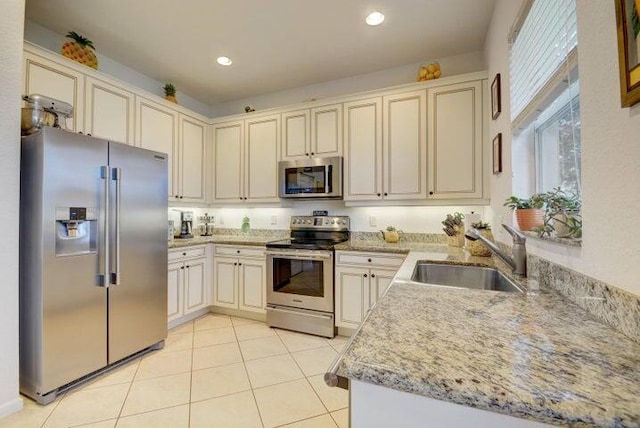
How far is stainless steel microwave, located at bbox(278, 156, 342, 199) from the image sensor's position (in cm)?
293

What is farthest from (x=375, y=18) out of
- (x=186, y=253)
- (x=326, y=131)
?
(x=186, y=253)

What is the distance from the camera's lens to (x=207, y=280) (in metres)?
3.18

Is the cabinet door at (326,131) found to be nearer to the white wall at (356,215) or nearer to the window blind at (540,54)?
the white wall at (356,215)

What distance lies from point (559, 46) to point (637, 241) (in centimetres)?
93

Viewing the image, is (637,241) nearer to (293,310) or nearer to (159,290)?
(293,310)

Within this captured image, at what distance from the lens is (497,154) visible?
81.2 inches

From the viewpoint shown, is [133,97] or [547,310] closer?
[547,310]

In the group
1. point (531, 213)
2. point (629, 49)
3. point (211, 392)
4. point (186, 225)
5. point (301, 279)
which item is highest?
point (629, 49)

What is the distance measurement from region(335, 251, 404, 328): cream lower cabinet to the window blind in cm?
A: 142

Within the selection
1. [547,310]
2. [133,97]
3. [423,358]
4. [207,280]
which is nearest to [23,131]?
[133,97]

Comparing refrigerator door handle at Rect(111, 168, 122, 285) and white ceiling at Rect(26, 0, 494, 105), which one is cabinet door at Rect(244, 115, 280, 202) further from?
refrigerator door handle at Rect(111, 168, 122, 285)

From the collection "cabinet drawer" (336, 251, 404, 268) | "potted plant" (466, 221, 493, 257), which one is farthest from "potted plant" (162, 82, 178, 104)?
"potted plant" (466, 221, 493, 257)

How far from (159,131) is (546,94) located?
126 inches

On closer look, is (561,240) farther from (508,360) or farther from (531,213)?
(508,360)
